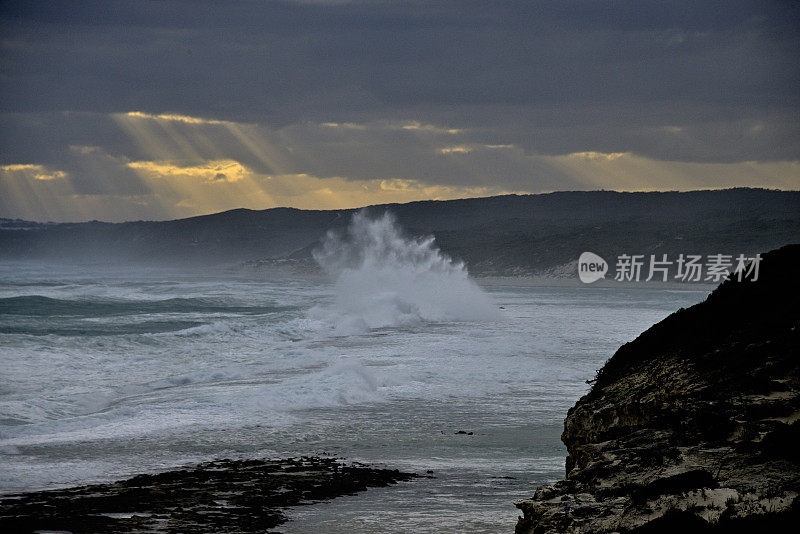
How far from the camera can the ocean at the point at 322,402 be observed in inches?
299

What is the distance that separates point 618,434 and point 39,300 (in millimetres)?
36437

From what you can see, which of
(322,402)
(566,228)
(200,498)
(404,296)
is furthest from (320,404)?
(566,228)

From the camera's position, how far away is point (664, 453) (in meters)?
4.84

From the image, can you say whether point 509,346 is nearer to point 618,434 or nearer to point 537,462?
point 537,462

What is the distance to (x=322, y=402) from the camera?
1219 cm

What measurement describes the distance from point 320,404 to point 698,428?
766 centimetres

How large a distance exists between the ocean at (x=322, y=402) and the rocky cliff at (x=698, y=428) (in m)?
1.35

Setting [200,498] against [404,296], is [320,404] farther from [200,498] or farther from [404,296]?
[404,296]

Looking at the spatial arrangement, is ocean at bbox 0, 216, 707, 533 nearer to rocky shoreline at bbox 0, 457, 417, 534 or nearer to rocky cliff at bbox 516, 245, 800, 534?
rocky shoreline at bbox 0, 457, 417, 534

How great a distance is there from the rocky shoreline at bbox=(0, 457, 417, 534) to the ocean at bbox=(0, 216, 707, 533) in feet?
0.91

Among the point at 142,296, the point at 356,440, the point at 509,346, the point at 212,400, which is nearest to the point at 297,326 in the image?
the point at 509,346
